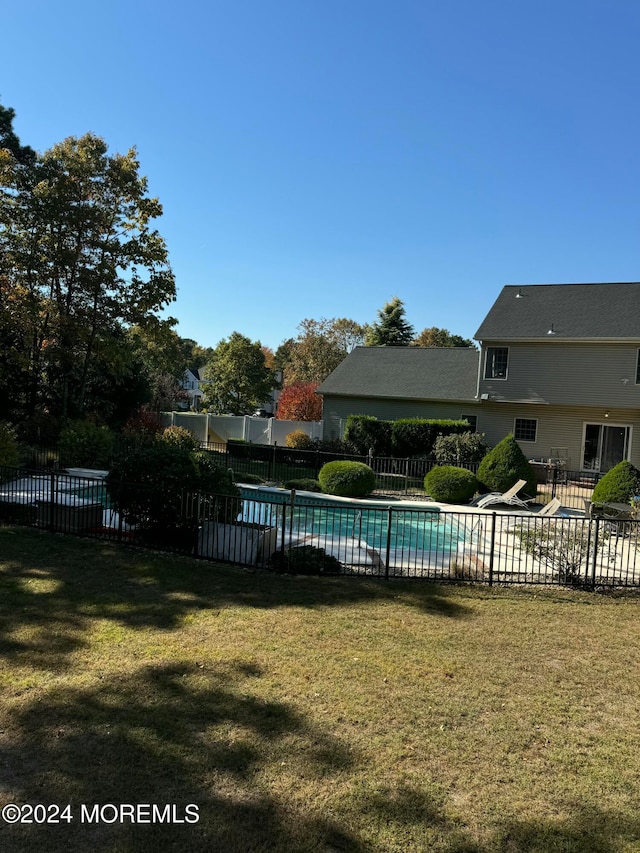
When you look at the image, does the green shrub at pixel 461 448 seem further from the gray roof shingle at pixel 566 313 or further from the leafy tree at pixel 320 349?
the leafy tree at pixel 320 349

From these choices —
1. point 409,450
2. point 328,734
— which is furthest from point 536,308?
point 328,734

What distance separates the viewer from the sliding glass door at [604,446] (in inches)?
894

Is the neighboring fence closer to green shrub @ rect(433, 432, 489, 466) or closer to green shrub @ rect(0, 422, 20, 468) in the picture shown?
green shrub @ rect(0, 422, 20, 468)

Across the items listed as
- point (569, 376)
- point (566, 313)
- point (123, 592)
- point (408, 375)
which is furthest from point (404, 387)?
point (123, 592)

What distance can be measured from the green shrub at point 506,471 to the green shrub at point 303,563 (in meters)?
9.91

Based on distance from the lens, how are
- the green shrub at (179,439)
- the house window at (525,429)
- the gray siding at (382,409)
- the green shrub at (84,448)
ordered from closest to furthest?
the green shrub at (84,448)
the green shrub at (179,439)
the house window at (525,429)
the gray siding at (382,409)

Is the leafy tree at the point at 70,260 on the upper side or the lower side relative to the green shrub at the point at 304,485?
upper

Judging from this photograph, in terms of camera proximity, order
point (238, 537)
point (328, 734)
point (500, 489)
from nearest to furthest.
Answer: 1. point (328, 734)
2. point (238, 537)
3. point (500, 489)

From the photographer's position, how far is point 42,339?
20.8 m

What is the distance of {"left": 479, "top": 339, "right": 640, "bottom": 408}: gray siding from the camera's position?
21.9m

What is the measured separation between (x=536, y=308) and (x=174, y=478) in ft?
69.5

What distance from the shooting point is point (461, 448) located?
21531 millimetres

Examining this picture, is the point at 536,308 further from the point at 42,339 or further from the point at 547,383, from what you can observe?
the point at 42,339

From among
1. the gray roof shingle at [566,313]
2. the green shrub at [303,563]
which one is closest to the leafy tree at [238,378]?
the gray roof shingle at [566,313]
